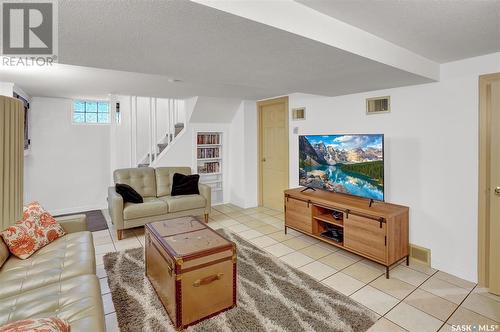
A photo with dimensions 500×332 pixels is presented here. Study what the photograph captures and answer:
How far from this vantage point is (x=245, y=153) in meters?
5.39

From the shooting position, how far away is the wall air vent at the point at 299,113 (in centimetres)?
438

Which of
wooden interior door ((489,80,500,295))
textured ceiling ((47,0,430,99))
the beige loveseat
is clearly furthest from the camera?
the beige loveseat

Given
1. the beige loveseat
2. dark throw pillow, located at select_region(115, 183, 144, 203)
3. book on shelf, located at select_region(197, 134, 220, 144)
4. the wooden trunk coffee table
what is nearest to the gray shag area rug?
the wooden trunk coffee table

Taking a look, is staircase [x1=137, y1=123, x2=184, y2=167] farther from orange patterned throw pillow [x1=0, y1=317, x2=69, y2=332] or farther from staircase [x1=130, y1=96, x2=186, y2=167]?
orange patterned throw pillow [x1=0, y1=317, x2=69, y2=332]

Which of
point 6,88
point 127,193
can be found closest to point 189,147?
point 127,193

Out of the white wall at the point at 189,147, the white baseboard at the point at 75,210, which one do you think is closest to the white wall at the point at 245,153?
the white wall at the point at 189,147

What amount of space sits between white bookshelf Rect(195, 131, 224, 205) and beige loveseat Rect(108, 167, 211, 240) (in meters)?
0.87

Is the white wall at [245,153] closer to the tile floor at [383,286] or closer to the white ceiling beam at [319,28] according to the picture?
the tile floor at [383,286]

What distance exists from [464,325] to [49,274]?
3.09 metres

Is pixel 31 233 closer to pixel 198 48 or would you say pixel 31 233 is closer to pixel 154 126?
pixel 198 48

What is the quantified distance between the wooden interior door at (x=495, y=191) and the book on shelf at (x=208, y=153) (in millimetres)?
4536

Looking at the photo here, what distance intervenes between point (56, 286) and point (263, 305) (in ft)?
4.98

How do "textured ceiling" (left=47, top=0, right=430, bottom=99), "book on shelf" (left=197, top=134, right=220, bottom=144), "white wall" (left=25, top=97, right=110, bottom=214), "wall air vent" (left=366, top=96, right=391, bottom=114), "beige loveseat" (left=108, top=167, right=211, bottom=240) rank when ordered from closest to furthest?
"textured ceiling" (left=47, top=0, right=430, bottom=99)
"wall air vent" (left=366, top=96, right=391, bottom=114)
"beige loveseat" (left=108, top=167, right=211, bottom=240)
"white wall" (left=25, top=97, right=110, bottom=214)
"book on shelf" (left=197, top=134, right=220, bottom=144)

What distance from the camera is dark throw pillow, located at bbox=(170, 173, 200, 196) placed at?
4.44 metres
